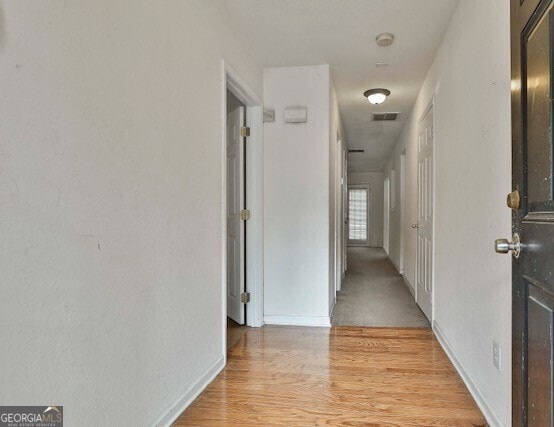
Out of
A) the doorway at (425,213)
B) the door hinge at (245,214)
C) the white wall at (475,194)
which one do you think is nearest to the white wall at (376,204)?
the doorway at (425,213)

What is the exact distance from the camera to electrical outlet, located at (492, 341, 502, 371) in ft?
5.73

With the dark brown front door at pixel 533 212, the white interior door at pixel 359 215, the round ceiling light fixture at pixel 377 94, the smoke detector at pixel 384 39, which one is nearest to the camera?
the dark brown front door at pixel 533 212

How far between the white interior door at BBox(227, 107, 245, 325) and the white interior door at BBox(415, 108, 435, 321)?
1749 mm

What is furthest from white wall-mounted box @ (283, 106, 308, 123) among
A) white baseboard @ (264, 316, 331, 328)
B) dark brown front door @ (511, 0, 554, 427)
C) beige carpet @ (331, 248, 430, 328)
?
dark brown front door @ (511, 0, 554, 427)

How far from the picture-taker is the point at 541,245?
38.7 inches

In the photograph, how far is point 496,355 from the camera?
70.4 inches

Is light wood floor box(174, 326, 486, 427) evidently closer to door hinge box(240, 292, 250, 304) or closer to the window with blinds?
door hinge box(240, 292, 250, 304)

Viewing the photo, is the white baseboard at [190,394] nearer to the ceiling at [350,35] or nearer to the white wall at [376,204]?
the ceiling at [350,35]

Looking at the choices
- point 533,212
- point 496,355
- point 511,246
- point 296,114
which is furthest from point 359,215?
point 533,212

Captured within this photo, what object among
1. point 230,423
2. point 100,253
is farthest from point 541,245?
point 230,423

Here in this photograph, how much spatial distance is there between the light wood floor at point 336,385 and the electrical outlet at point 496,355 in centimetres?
33

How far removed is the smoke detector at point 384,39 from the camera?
2.90 metres

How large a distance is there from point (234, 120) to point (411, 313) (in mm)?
2624

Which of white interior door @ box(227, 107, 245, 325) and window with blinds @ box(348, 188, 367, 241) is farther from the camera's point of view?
window with blinds @ box(348, 188, 367, 241)
